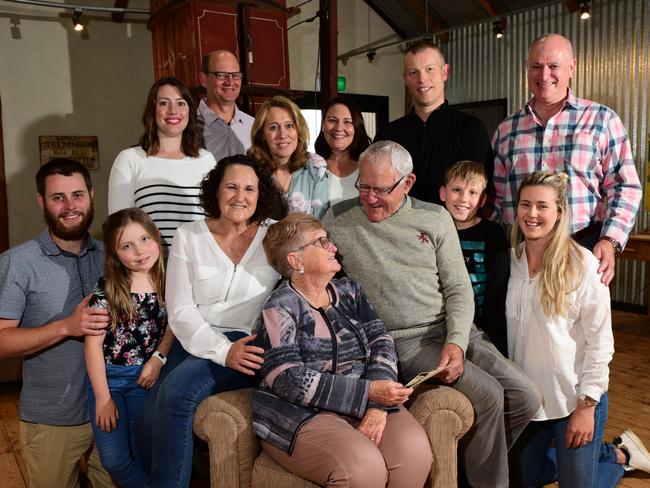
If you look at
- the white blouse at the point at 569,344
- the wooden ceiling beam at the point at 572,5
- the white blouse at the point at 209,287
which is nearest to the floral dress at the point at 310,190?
the white blouse at the point at 209,287

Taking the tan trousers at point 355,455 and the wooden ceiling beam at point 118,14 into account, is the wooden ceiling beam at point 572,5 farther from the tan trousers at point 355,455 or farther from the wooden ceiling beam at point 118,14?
the tan trousers at point 355,455

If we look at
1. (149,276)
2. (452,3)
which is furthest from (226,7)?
(149,276)

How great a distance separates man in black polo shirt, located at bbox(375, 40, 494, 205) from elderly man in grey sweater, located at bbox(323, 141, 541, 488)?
0.42 meters

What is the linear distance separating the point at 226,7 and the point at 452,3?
3399mm

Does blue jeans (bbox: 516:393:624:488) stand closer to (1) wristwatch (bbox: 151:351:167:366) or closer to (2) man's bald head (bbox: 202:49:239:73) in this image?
(1) wristwatch (bbox: 151:351:167:366)

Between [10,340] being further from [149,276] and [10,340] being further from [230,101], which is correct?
[230,101]

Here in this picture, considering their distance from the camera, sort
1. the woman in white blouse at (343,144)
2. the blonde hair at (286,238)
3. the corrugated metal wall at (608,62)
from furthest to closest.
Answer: the corrugated metal wall at (608,62) < the woman in white blouse at (343,144) < the blonde hair at (286,238)

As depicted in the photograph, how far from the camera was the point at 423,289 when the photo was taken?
8.12 feet

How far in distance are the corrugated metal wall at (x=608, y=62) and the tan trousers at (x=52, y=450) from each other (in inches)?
231

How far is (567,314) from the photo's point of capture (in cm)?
240

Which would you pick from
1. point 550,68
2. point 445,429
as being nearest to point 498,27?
point 550,68

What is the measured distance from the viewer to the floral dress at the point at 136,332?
94.9 inches

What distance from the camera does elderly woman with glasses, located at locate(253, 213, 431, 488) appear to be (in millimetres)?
Result: 1962

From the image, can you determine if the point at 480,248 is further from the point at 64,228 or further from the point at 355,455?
the point at 64,228
